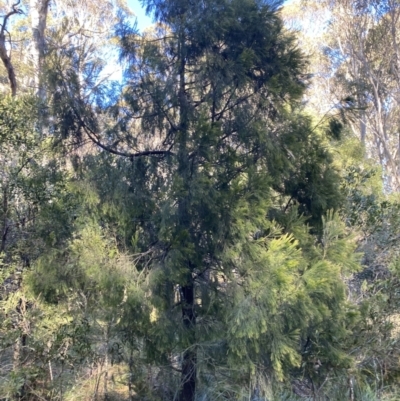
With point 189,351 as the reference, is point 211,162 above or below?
above

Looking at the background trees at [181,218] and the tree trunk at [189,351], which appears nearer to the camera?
the background trees at [181,218]

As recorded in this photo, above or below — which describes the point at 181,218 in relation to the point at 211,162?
below

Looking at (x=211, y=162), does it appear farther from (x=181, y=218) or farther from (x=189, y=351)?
(x=189, y=351)

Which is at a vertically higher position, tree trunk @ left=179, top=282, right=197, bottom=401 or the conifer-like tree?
the conifer-like tree

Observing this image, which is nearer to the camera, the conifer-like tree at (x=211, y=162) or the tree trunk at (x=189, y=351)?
the conifer-like tree at (x=211, y=162)

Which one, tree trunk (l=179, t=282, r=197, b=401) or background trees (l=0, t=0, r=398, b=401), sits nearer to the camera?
background trees (l=0, t=0, r=398, b=401)

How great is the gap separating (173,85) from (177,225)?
46.2 inches

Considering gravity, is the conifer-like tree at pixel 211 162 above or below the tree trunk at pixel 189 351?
above

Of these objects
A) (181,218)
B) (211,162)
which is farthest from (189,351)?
(211,162)

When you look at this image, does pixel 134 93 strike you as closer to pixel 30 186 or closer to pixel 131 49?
pixel 131 49

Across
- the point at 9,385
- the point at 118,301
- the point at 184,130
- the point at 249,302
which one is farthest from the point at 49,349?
the point at 184,130

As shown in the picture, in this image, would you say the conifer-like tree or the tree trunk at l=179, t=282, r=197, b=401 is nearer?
the conifer-like tree

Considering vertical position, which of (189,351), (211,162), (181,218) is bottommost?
(189,351)

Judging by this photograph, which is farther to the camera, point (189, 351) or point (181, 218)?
point (189, 351)
